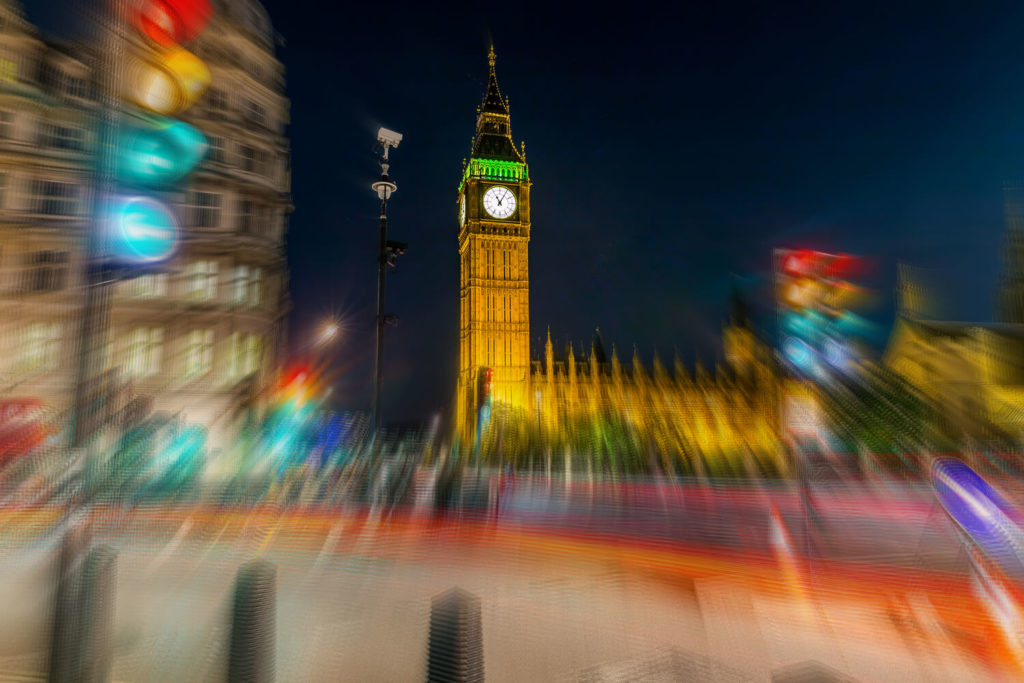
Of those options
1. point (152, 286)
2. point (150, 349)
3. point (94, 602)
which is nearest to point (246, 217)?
point (152, 286)

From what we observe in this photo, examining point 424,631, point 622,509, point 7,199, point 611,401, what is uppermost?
point 7,199

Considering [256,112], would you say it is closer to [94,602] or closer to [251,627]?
[251,627]

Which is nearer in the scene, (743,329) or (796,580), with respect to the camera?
(796,580)

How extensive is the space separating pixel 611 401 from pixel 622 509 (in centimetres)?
5980

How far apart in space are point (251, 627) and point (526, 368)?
76.0 m

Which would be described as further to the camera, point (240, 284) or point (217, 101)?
point (217, 101)

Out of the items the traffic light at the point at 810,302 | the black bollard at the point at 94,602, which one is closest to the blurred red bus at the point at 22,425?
the black bollard at the point at 94,602

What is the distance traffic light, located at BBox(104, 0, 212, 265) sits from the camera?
9.32ft

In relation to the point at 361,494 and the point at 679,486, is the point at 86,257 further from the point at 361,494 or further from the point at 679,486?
the point at 679,486

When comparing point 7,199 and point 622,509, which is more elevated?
point 7,199

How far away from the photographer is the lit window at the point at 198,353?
2262 centimetres

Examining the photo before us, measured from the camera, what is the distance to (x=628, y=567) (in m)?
9.82

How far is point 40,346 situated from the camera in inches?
588

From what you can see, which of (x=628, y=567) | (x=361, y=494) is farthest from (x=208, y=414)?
(x=628, y=567)
